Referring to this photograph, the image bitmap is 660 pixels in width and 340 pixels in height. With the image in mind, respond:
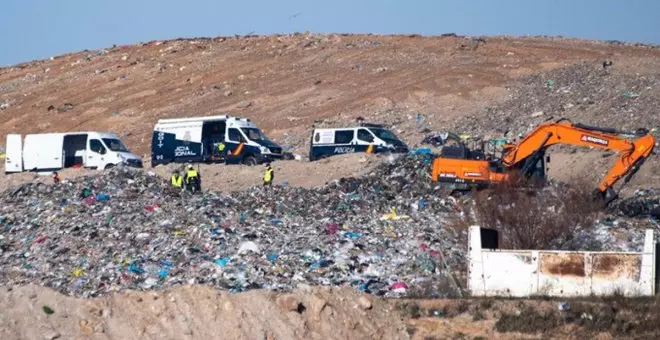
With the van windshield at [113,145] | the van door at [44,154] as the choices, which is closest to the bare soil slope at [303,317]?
the van windshield at [113,145]

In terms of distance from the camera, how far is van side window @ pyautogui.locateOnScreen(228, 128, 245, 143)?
107ft

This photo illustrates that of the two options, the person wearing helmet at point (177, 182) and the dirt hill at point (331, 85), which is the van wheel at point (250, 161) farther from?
the person wearing helmet at point (177, 182)

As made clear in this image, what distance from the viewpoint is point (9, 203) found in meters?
24.9

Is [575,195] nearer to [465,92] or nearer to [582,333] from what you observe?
[582,333]

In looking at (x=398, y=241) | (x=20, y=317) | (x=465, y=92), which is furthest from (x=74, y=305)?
(x=465, y=92)

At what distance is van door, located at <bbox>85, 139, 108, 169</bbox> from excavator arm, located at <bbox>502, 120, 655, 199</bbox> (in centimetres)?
1258

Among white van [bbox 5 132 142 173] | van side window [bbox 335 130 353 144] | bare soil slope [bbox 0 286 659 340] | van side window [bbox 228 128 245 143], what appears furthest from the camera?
white van [bbox 5 132 142 173]

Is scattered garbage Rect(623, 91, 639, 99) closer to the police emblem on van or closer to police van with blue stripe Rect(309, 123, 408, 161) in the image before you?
police van with blue stripe Rect(309, 123, 408, 161)

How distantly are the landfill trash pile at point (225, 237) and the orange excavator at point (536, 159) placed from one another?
725 millimetres

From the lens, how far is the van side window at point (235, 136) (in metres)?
32.6

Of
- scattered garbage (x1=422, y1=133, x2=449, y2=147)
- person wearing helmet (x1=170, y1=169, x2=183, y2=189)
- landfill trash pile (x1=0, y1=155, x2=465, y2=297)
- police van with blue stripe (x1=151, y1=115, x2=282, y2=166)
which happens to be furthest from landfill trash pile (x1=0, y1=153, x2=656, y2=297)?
scattered garbage (x1=422, y1=133, x2=449, y2=147)

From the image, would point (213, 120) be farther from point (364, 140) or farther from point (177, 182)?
point (177, 182)

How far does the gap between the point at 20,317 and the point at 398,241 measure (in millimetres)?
8096

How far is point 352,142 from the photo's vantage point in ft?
106
